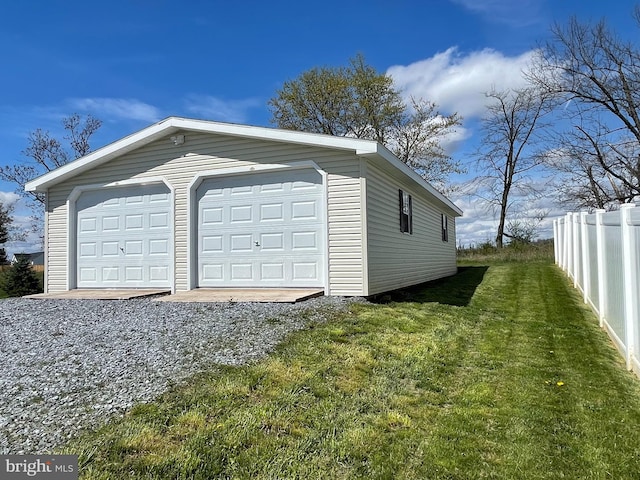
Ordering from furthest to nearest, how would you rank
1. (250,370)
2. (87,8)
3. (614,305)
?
(87,8) → (614,305) → (250,370)

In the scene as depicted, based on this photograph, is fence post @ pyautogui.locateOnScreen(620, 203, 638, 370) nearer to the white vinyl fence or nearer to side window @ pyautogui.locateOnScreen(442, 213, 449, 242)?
the white vinyl fence

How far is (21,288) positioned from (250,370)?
13.9 metres

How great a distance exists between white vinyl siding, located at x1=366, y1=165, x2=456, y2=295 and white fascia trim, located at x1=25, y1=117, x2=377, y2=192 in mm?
724

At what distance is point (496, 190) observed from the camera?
27.5 meters

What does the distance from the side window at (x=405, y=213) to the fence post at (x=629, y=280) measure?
5.60 m

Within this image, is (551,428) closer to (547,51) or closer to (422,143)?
(547,51)

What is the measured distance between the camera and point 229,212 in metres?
8.41

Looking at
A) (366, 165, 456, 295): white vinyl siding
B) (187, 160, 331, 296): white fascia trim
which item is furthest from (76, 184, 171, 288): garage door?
(366, 165, 456, 295): white vinyl siding

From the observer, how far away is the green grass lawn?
92.6 inches

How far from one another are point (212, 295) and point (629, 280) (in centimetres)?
590

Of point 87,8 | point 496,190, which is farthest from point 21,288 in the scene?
point 496,190

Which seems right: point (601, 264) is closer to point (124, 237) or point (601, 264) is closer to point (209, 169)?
point (209, 169)

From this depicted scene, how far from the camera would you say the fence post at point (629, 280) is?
3.95 m

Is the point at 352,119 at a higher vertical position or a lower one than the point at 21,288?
higher
